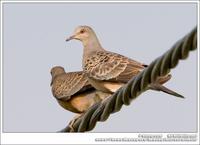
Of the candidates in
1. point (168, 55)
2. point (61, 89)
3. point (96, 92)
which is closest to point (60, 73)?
point (61, 89)

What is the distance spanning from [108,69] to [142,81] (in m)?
3.10

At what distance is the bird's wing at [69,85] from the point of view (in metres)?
8.91

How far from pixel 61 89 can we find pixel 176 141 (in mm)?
2114

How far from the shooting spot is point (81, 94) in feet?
29.2

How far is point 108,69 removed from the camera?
8219mm

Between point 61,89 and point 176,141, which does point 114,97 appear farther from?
point 61,89

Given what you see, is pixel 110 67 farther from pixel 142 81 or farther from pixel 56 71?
pixel 142 81

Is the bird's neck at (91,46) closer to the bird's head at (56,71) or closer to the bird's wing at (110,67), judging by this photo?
the bird's wing at (110,67)

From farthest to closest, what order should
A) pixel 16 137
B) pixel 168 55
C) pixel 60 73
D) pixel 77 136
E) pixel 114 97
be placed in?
pixel 60 73 → pixel 16 137 → pixel 77 136 → pixel 114 97 → pixel 168 55

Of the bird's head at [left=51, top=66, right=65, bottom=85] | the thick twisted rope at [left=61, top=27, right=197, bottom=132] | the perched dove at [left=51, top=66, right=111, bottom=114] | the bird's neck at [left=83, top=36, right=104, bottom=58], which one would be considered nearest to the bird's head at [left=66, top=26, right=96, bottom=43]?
the bird's neck at [left=83, top=36, right=104, bottom=58]

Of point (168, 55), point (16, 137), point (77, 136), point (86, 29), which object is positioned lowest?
point (16, 137)

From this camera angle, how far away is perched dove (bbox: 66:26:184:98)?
25.7 ft

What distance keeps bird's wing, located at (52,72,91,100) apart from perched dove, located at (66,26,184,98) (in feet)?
0.90

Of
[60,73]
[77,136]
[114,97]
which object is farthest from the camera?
[60,73]
